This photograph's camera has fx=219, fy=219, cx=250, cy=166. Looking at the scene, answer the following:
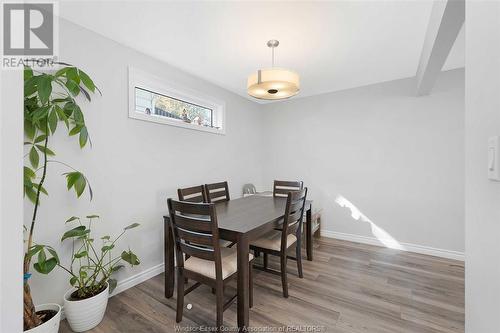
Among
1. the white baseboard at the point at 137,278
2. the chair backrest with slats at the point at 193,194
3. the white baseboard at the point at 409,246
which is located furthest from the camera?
the white baseboard at the point at 409,246

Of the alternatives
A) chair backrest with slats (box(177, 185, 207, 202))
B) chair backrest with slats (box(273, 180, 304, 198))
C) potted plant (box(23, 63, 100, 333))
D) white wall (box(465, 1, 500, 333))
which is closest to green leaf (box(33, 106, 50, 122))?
potted plant (box(23, 63, 100, 333))

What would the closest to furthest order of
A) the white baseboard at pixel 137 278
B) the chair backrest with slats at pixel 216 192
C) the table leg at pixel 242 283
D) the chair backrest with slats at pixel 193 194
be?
the table leg at pixel 242 283 → the white baseboard at pixel 137 278 → the chair backrest with slats at pixel 193 194 → the chair backrest with slats at pixel 216 192

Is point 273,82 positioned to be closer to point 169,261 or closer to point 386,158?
point 169,261

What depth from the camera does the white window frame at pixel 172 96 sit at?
2281 millimetres

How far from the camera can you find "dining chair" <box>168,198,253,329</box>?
1.53m

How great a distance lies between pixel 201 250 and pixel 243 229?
1.12 ft

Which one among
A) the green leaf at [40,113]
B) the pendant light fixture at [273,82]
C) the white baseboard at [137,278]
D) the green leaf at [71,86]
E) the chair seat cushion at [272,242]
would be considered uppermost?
the pendant light fixture at [273,82]

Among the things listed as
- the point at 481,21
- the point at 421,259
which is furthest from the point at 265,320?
the point at 421,259

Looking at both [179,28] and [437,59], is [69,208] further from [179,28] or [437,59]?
[437,59]

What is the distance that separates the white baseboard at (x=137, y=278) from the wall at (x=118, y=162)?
13 mm

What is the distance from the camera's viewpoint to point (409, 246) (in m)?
3.07

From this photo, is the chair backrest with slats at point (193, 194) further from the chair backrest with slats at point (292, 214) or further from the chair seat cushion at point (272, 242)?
the chair backrest with slats at point (292, 214)

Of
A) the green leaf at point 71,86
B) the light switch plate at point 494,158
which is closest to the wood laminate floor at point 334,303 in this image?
the light switch plate at point 494,158

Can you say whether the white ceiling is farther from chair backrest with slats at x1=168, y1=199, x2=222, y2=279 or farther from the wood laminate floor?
the wood laminate floor
